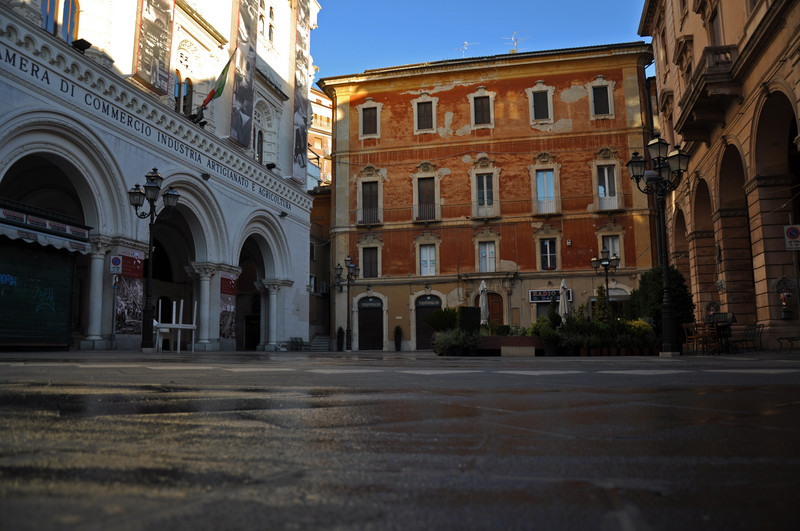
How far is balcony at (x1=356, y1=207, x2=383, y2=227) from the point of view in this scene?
3413 cm

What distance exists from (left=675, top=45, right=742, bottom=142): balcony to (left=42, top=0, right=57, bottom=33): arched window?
1709 cm

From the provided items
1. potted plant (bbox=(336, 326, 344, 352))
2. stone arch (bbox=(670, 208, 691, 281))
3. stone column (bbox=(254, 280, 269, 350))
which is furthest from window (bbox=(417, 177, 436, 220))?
stone arch (bbox=(670, 208, 691, 281))

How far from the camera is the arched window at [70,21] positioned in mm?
16812

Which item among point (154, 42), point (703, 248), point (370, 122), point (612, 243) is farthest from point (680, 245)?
point (154, 42)

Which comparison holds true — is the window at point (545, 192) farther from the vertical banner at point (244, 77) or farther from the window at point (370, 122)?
the vertical banner at point (244, 77)

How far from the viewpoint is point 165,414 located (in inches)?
91.0

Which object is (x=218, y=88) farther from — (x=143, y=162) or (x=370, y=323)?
(x=370, y=323)

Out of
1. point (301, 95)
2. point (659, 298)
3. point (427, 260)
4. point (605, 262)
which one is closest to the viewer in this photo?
point (659, 298)

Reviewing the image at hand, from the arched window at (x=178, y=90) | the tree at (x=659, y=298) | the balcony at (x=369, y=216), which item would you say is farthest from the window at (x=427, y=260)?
the tree at (x=659, y=298)

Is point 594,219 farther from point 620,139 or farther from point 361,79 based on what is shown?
point 361,79

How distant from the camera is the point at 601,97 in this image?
32.9 m

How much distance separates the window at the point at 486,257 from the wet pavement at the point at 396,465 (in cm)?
3016

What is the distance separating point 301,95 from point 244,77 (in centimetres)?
620

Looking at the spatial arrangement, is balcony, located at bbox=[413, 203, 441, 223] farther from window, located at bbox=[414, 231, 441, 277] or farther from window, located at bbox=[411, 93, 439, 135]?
window, located at bbox=[411, 93, 439, 135]
